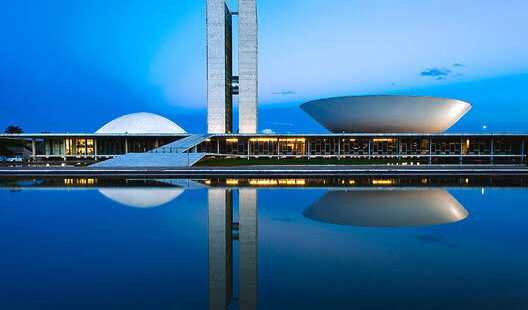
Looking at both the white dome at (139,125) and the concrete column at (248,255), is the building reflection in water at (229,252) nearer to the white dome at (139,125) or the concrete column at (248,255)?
the concrete column at (248,255)

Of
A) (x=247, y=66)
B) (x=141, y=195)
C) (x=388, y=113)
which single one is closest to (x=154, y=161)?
(x=141, y=195)

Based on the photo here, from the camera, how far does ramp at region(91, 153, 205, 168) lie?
25.3m

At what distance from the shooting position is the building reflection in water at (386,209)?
723cm

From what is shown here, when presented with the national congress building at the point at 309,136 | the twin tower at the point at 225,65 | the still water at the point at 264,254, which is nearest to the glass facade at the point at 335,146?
the national congress building at the point at 309,136

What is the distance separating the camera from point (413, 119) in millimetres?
35688

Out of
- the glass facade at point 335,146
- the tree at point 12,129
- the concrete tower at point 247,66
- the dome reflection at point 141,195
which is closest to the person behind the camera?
the dome reflection at point 141,195

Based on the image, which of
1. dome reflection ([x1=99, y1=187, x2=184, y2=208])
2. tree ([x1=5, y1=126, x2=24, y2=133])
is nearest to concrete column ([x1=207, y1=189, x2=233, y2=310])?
dome reflection ([x1=99, y1=187, x2=184, y2=208])

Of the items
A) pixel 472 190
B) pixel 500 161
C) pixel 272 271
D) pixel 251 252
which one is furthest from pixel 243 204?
pixel 500 161

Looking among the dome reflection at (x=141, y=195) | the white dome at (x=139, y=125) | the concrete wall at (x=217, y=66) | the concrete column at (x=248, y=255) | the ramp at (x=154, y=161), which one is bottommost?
the concrete column at (x=248, y=255)

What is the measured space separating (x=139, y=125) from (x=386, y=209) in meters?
40.6

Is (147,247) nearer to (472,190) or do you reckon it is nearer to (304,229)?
(304,229)

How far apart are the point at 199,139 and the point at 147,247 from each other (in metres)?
29.7

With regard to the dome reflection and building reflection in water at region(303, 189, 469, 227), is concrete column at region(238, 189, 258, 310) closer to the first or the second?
building reflection in water at region(303, 189, 469, 227)

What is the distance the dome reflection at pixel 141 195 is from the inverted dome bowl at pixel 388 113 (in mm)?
26939
